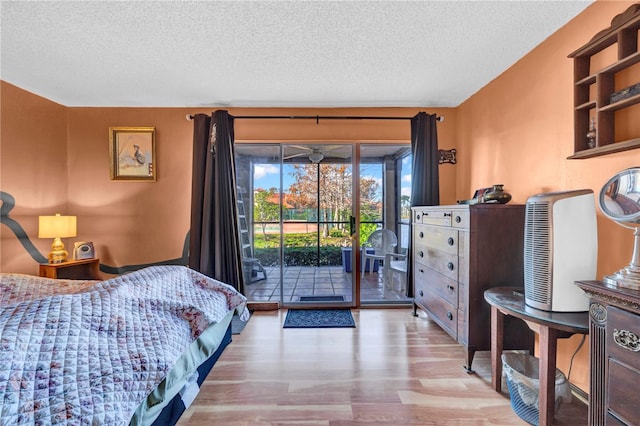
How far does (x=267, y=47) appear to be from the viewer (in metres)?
2.12

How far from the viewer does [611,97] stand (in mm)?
1533

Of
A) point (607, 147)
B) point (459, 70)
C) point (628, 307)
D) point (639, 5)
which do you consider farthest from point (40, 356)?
point (459, 70)

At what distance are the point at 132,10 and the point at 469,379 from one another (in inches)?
131

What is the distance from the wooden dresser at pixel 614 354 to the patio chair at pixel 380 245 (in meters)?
2.42

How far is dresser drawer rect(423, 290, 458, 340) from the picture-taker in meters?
2.20

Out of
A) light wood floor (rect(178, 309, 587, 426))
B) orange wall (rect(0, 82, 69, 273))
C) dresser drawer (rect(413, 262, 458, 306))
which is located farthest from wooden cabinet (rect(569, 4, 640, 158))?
orange wall (rect(0, 82, 69, 273))

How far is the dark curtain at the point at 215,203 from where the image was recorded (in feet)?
10.0

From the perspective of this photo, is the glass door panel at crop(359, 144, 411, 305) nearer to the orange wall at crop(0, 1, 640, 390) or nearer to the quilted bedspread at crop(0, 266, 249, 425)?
the orange wall at crop(0, 1, 640, 390)

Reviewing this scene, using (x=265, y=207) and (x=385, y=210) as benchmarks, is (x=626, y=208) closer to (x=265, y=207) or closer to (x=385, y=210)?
(x=385, y=210)

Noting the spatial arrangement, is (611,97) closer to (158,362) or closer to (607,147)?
(607,147)

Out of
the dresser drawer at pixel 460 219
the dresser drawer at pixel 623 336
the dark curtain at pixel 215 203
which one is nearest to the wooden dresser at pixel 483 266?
the dresser drawer at pixel 460 219

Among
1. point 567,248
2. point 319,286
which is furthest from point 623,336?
point 319,286

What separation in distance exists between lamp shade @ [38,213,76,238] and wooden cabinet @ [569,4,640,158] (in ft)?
14.4

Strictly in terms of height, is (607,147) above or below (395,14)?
below
